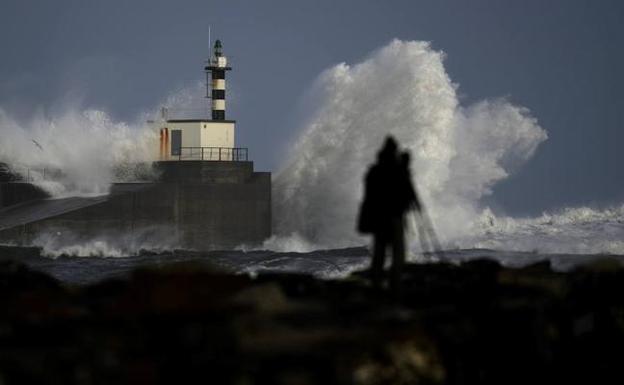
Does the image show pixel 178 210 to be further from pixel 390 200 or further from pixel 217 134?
pixel 390 200

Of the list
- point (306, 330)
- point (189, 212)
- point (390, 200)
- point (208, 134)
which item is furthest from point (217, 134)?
point (306, 330)

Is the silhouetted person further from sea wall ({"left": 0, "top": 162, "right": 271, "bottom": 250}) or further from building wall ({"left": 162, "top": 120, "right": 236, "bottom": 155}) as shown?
building wall ({"left": 162, "top": 120, "right": 236, "bottom": 155})

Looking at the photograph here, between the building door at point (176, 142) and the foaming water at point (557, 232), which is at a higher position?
the building door at point (176, 142)

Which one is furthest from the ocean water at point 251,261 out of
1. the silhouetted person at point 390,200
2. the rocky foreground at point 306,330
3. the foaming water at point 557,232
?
the silhouetted person at point 390,200

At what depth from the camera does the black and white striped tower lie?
44.3m

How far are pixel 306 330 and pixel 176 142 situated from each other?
34.3 meters

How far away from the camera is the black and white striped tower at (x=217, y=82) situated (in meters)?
44.3

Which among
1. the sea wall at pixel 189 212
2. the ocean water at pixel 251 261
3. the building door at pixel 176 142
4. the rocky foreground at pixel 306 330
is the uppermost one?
the building door at pixel 176 142

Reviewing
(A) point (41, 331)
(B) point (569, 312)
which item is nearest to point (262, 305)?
(A) point (41, 331)

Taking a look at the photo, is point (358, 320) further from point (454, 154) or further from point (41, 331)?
point (454, 154)

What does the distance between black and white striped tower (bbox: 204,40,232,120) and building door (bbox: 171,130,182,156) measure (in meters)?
1.12

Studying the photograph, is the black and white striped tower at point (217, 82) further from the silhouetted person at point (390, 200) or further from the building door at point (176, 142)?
the silhouetted person at point (390, 200)

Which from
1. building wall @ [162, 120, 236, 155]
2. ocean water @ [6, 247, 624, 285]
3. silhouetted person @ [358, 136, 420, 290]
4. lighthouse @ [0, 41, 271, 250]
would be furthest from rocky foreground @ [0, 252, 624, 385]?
building wall @ [162, 120, 236, 155]

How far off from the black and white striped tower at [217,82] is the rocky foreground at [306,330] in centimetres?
3028
